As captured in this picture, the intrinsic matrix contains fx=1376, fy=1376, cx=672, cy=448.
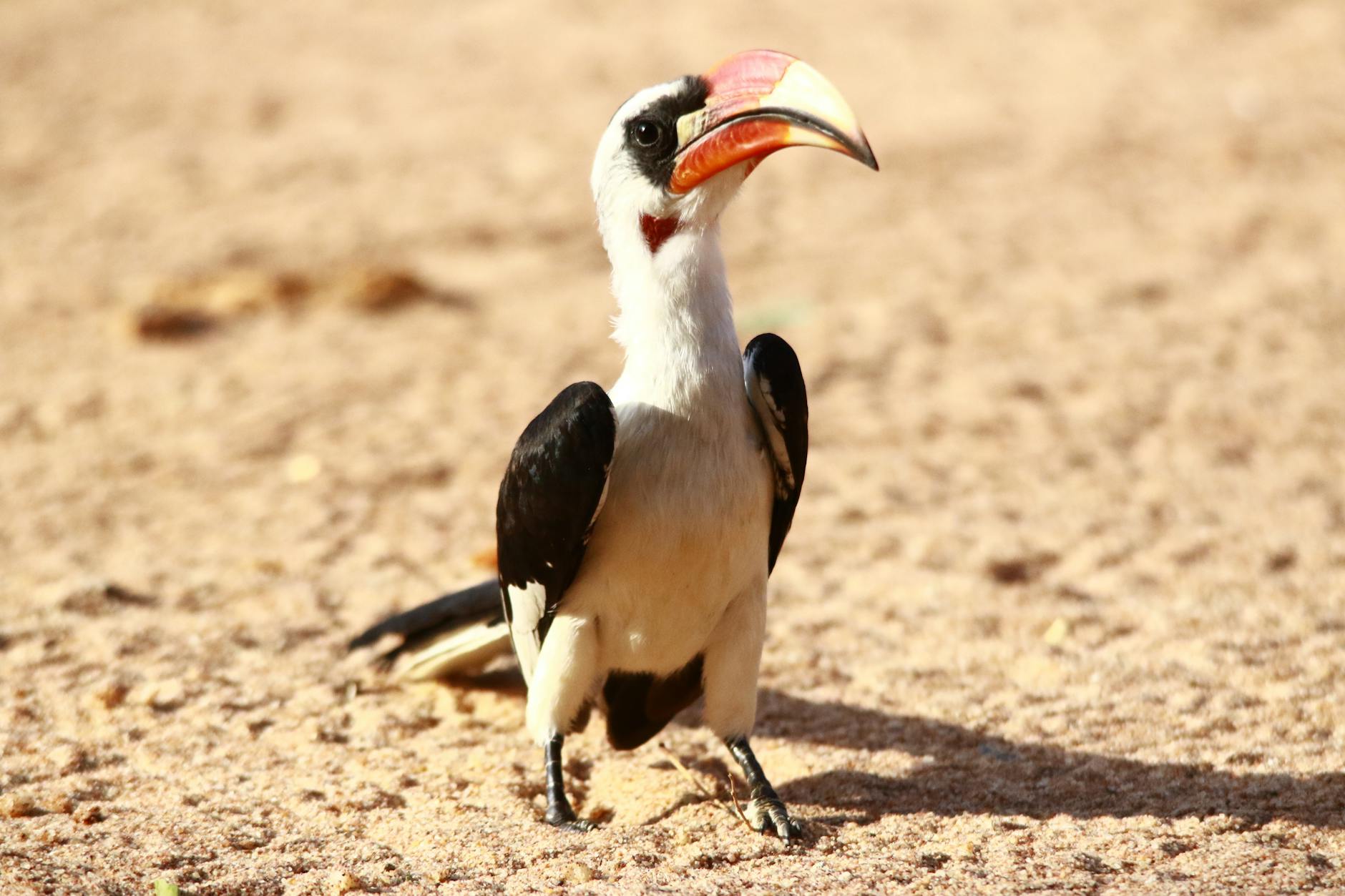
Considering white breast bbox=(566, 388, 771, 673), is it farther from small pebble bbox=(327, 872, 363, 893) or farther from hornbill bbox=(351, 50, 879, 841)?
small pebble bbox=(327, 872, 363, 893)

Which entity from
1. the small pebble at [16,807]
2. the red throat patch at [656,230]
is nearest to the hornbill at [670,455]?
the red throat patch at [656,230]

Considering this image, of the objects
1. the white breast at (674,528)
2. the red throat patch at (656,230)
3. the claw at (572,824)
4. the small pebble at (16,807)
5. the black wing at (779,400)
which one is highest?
the red throat patch at (656,230)

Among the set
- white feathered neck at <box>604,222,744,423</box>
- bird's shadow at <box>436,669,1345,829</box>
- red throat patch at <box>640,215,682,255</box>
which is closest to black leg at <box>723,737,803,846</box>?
bird's shadow at <box>436,669,1345,829</box>

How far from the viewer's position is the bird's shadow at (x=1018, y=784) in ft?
11.7

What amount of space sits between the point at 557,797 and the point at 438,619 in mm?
857

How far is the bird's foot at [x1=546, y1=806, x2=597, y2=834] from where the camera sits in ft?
11.5

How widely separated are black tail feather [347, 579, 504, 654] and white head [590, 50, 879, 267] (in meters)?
1.18

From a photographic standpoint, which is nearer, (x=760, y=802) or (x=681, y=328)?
(x=681, y=328)

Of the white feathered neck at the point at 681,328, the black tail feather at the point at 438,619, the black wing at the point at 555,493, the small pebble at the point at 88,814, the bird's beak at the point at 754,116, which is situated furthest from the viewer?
the black tail feather at the point at 438,619

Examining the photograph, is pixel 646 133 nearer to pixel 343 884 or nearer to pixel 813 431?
pixel 343 884

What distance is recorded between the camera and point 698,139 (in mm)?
3311

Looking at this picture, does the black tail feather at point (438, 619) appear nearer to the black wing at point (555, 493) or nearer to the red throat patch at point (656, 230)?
the black wing at point (555, 493)

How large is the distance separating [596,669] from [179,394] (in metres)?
4.17

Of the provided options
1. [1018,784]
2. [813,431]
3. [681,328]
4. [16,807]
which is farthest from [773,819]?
[813,431]
